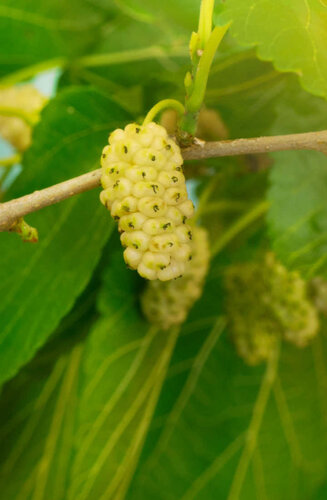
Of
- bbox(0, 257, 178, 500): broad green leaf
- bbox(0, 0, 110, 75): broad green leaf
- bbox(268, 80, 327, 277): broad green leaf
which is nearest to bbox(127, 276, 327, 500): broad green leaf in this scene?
bbox(0, 257, 178, 500): broad green leaf

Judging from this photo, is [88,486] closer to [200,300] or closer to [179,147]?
[200,300]

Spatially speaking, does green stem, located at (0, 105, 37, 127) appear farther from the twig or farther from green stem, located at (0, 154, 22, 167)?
the twig

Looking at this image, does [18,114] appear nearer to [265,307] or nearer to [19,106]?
[19,106]

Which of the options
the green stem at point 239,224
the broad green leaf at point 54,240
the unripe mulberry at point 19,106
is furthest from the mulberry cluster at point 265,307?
the unripe mulberry at point 19,106

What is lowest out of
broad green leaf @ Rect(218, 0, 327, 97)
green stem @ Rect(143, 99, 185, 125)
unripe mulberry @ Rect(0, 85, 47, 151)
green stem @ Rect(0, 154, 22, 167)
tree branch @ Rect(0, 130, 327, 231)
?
tree branch @ Rect(0, 130, 327, 231)

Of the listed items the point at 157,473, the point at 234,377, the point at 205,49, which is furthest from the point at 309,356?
the point at 205,49

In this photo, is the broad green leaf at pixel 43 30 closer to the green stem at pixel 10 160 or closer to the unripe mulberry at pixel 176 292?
the green stem at pixel 10 160

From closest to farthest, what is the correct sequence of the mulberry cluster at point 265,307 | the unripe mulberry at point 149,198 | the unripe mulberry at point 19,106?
the unripe mulberry at point 149,198 → the mulberry cluster at point 265,307 → the unripe mulberry at point 19,106
